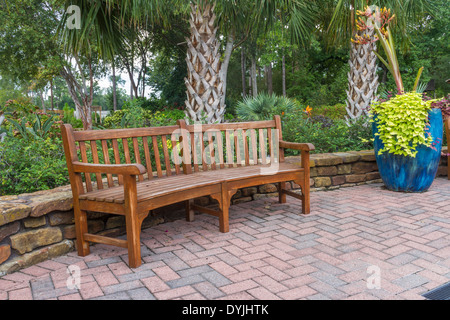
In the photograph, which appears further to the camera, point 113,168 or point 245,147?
point 245,147

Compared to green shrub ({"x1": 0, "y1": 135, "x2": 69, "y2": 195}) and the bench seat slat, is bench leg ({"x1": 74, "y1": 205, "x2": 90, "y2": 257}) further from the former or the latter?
green shrub ({"x1": 0, "y1": 135, "x2": 69, "y2": 195})

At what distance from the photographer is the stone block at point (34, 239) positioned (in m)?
2.57

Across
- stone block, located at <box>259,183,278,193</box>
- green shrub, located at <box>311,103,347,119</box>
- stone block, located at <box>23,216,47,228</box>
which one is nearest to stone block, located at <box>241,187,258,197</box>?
stone block, located at <box>259,183,278,193</box>

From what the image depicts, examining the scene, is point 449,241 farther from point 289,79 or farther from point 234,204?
point 289,79

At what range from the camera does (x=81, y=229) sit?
279 cm

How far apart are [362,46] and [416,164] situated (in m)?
3.54

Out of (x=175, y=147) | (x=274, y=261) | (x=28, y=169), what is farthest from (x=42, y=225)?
(x=274, y=261)

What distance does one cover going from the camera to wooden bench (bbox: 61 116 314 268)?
2559mm

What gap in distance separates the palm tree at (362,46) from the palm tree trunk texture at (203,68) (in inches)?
86.4

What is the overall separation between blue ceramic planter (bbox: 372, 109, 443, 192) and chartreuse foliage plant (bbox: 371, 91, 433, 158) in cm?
10

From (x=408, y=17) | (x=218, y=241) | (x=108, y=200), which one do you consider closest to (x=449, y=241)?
(x=218, y=241)

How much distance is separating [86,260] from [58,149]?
192 centimetres
